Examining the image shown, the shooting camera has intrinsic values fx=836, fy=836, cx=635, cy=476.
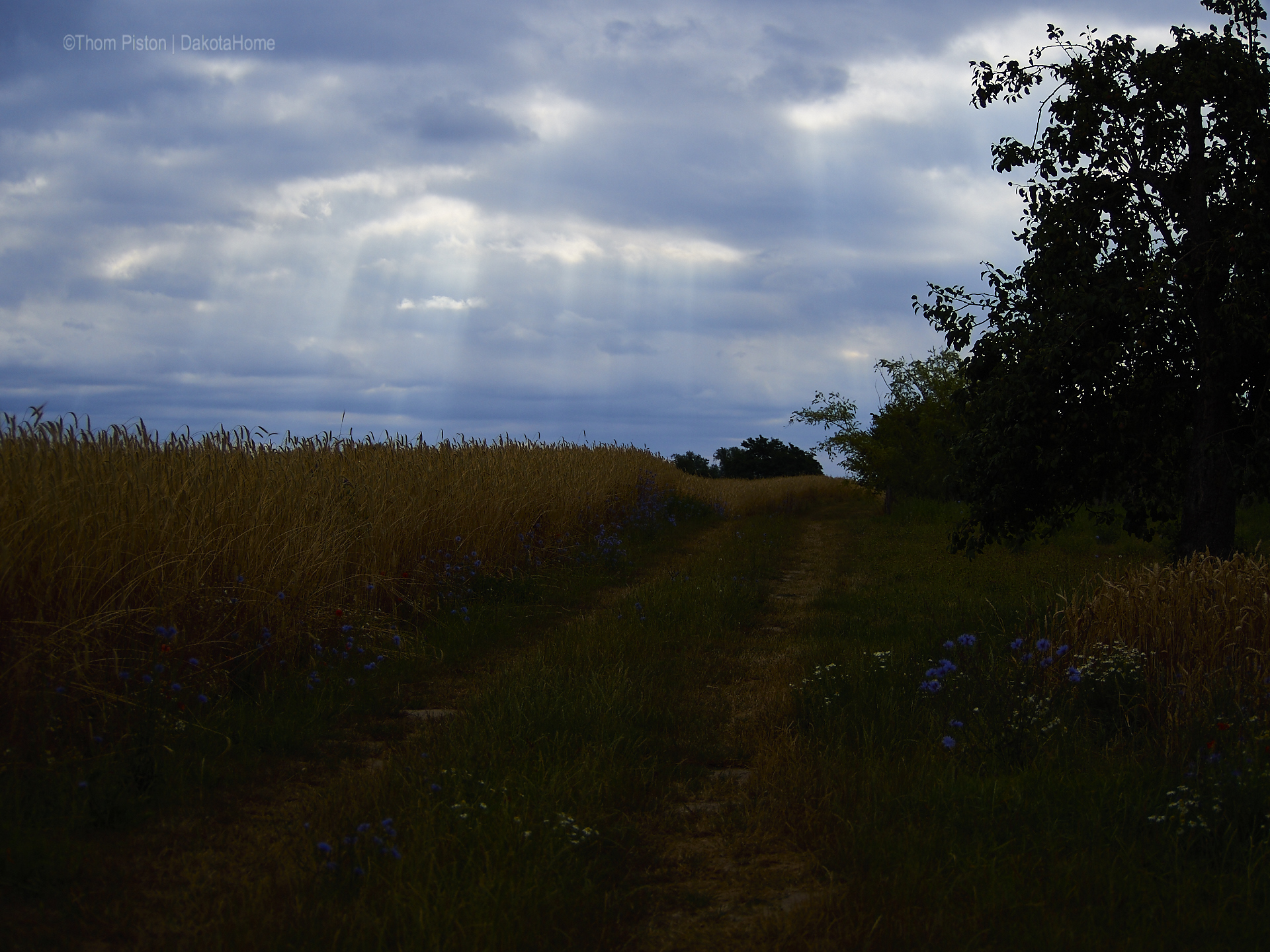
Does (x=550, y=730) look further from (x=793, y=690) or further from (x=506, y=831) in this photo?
(x=793, y=690)

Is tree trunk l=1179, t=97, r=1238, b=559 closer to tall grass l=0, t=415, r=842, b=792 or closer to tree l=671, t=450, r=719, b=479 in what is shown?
tall grass l=0, t=415, r=842, b=792

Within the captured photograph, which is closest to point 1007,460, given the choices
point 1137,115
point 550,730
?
point 1137,115

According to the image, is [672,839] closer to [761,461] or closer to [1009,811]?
[1009,811]

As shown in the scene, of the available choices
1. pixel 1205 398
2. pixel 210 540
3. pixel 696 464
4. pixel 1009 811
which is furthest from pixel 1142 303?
pixel 696 464

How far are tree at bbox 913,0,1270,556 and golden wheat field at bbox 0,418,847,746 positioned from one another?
6136mm

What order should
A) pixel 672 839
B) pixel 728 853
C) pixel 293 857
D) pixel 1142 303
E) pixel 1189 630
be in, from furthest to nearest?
1. pixel 1142 303
2. pixel 1189 630
3. pixel 672 839
4. pixel 728 853
5. pixel 293 857

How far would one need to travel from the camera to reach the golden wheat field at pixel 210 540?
14.9 feet

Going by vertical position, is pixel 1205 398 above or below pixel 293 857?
above

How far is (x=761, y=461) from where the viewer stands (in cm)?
6138

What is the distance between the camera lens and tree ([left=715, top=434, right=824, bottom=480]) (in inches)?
2397

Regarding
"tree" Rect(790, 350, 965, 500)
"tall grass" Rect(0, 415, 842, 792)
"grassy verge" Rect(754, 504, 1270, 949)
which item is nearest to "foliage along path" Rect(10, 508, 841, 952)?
"grassy verge" Rect(754, 504, 1270, 949)

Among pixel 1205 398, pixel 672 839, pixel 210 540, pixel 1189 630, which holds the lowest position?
pixel 672 839

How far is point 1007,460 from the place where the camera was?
8844 mm

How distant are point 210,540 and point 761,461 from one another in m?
57.0
